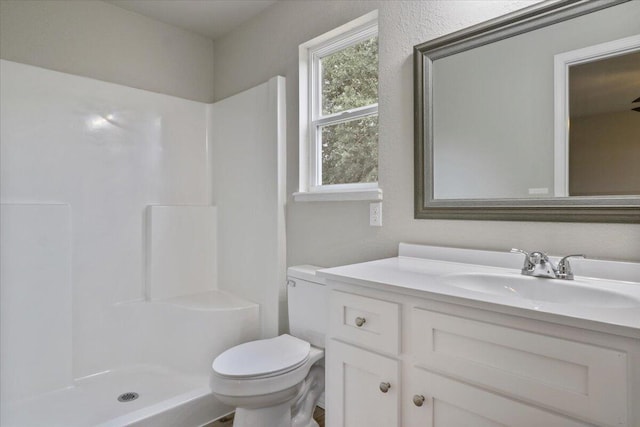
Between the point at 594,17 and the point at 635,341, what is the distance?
1034 millimetres

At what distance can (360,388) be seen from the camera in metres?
1.17

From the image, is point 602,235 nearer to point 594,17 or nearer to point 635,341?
point 635,341

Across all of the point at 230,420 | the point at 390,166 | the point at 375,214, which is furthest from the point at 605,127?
the point at 230,420

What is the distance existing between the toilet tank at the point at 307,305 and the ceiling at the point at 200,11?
177 cm

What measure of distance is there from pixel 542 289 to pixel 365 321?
0.56 m

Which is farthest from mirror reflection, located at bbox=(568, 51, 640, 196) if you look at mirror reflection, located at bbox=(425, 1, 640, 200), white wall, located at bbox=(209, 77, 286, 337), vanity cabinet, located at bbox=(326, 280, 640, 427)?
white wall, located at bbox=(209, 77, 286, 337)

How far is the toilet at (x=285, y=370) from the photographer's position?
152 centimetres

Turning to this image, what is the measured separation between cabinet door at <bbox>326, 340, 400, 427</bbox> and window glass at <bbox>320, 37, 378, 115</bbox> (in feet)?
4.21

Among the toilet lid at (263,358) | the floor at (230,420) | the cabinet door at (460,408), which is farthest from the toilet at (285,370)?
the cabinet door at (460,408)

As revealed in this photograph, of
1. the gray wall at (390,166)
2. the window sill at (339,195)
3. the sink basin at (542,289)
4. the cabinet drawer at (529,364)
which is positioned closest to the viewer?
the cabinet drawer at (529,364)

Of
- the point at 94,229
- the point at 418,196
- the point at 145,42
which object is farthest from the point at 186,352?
the point at 145,42

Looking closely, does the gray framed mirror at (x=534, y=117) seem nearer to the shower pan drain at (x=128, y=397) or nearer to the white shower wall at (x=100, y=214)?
the white shower wall at (x=100, y=214)

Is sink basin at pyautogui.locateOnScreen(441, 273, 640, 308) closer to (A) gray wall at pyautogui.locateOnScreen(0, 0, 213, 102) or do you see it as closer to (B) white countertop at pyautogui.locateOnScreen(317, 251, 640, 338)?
(B) white countertop at pyautogui.locateOnScreen(317, 251, 640, 338)

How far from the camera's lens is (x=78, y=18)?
2273 millimetres
